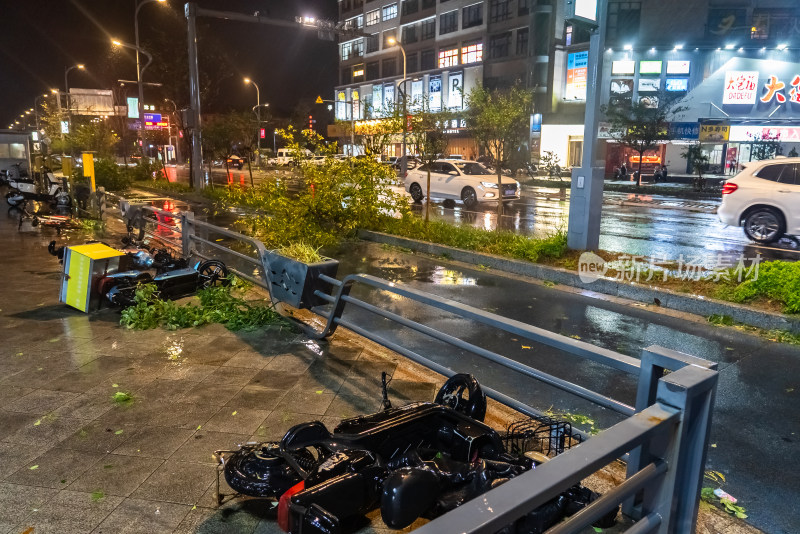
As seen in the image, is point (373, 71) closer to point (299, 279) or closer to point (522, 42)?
point (522, 42)

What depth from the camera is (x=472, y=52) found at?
57.9 meters

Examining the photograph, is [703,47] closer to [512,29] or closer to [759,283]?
[512,29]

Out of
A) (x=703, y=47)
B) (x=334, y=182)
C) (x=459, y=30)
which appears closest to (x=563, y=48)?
(x=703, y=47)

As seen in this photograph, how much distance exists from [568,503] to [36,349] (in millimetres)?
5781

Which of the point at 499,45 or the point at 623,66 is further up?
the point at 499,45

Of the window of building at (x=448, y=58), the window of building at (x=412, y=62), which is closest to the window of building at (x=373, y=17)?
the window of building at (x=412, y=62)

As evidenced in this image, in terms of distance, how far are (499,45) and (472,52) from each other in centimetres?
389

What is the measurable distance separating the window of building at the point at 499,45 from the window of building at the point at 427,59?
31.4 feet

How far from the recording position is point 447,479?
10.1 ft

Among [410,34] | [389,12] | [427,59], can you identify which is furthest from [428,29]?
[389,12]

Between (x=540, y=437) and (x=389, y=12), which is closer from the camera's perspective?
(x=540, y=437)

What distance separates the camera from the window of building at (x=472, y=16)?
186 feet

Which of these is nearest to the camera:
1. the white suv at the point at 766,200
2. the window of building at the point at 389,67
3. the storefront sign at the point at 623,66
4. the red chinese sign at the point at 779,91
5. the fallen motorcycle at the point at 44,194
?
the white suv at the point at 766,200

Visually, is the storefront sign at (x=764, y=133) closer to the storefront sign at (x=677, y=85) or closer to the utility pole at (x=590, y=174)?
the storefront sign at (x=677, y=85)
